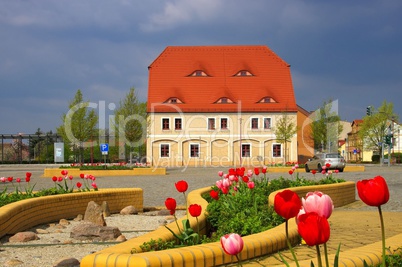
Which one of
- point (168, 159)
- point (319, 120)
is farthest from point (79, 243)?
point (319, 120)

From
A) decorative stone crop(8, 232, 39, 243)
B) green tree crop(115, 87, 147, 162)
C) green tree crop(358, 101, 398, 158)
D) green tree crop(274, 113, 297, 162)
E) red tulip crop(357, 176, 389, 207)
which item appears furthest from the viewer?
green tree crop(358, 101, 398, 158)

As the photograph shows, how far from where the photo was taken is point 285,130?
54.3m

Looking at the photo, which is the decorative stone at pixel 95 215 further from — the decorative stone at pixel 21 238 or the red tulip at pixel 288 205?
the red tulip at pixel 288 205

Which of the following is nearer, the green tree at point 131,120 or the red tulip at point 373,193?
the red tulip at point 373,193

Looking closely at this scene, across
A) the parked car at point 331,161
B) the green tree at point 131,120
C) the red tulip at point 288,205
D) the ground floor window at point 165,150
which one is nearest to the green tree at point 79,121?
the green tree at point 131,120

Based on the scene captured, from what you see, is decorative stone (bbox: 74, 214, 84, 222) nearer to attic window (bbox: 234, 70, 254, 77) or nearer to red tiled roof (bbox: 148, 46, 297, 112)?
red tiled roof (bbox: 148, 46, 297, 112)

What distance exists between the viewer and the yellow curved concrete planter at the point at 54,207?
30.3 ft

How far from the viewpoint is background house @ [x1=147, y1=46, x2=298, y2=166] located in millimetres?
59344

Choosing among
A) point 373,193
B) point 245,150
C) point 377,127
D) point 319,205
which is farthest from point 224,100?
point 319,205

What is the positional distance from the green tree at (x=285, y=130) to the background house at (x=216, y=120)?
145 cm

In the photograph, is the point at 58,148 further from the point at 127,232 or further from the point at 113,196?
the point at 127,232

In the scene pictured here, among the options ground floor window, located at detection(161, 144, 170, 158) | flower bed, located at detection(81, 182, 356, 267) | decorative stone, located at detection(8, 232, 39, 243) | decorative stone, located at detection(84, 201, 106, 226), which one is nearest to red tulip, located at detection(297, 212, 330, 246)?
flower bed, located at detection(81, 182, 356, 267)

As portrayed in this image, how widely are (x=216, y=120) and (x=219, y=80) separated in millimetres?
5364

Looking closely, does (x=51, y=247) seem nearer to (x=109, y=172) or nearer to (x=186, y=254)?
(x=186, y=254)
